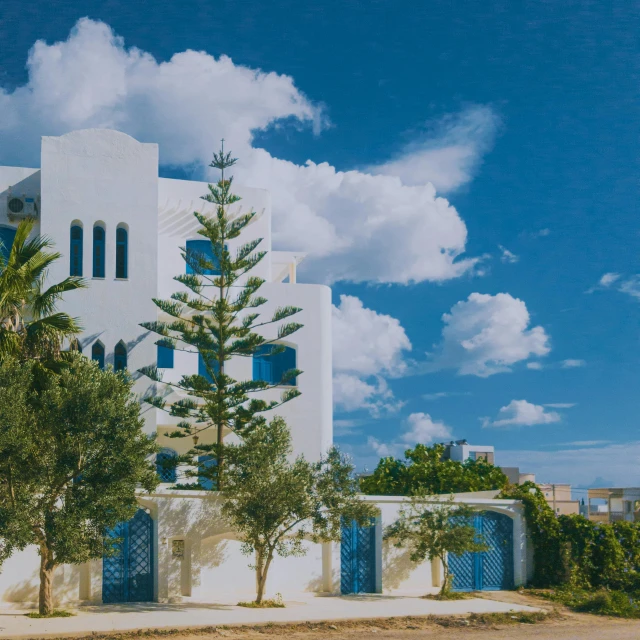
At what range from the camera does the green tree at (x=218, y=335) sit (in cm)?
2261

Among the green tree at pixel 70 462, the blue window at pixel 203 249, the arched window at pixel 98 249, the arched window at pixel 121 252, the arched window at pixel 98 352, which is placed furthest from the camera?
the blue window at pixel 203 249

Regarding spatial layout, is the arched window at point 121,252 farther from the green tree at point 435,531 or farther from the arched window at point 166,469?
the green tree at point 435,531

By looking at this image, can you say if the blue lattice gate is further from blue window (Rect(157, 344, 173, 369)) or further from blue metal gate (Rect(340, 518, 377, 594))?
blue window (Rect(157, 344, 173, 369))

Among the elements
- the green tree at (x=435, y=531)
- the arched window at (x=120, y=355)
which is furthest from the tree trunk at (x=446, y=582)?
the arched window at (x=120, y=355)

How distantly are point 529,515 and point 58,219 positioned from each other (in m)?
14.1

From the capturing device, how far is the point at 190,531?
17.7 meters

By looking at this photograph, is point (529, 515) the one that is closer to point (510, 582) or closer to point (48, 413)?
point (510, 582)

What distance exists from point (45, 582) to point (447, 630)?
23.1 feet

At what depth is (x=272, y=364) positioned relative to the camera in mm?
26859

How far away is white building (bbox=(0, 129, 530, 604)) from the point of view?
687 inches

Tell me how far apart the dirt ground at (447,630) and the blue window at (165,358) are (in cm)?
1168

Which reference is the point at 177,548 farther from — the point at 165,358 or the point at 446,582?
the point at 165,358

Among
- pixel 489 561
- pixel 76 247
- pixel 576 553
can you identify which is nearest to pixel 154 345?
pixel 76 247

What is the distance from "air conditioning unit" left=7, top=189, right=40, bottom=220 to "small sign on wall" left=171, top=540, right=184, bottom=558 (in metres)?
10.9
